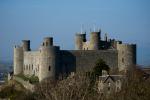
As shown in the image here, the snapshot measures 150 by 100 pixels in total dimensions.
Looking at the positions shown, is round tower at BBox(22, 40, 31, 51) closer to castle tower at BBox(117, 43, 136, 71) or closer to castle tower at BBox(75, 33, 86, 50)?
castle tower at BBox(75, 33, 86, 50)

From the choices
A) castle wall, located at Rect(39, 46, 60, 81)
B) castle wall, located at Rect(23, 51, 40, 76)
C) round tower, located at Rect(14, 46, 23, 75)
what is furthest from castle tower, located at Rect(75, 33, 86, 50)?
castle wall, located at Rect(39, 46, 60, 81)

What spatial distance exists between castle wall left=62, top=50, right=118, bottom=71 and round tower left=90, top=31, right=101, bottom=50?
1.83m

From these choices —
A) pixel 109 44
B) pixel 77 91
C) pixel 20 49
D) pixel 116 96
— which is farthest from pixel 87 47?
pixel 116 96

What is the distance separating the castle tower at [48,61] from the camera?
54.7 meters

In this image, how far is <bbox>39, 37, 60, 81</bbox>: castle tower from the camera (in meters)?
54.7

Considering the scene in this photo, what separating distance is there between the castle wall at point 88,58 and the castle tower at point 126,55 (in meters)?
0.36

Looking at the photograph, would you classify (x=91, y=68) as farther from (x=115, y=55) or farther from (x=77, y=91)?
(x=77, y=91)

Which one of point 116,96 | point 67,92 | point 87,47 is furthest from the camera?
point 87,47

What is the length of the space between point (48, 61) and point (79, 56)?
2.58 meters

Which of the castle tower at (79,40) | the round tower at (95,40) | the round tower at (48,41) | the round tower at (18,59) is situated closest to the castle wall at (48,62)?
the round tower at (48,41)

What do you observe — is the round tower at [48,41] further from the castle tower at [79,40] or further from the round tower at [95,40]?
the round tower at [95,40]

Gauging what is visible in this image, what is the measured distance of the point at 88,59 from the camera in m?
56.3

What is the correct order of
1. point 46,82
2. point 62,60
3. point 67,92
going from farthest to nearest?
point 62,60 < point 46,82 < point 67,92

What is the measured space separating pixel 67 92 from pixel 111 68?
13.4 metres
